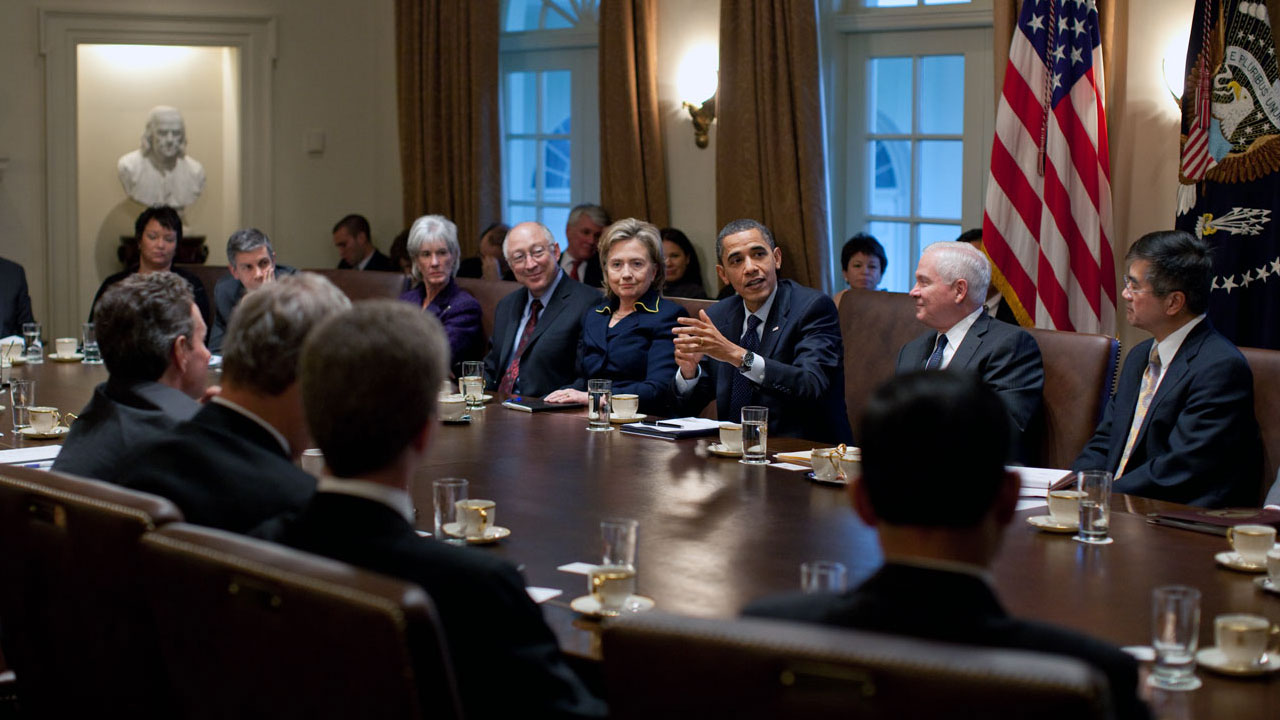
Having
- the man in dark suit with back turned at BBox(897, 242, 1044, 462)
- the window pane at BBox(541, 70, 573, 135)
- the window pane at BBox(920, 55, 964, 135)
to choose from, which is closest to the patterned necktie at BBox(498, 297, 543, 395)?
the man in dark suit with back turned at BBox(897, 242, 1044, 462)

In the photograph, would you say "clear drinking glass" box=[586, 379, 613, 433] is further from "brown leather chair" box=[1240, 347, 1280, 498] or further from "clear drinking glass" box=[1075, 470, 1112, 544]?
"brown leather chair" box=[1240, 347, 1280, 498]

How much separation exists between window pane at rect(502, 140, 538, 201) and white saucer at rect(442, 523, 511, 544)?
651 centimetres

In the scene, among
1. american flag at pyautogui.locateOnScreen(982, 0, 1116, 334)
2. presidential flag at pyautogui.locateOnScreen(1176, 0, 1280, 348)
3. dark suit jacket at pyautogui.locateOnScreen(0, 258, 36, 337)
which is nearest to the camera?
presidential flag at pyautogui.locateOnScreen(1176, 0, 1280, 348)

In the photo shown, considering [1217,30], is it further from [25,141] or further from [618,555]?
[25,141]

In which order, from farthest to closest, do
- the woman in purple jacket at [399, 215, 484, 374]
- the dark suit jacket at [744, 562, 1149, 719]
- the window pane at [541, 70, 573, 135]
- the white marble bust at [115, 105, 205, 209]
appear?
the white marble bust at [115, 105, 205, 209] → the window pane at [541, 70, 573, 135] → the woman in purple jacket at [399, 215, 484, 374] → the dark suit jacket at [744, 562, 1149, 719]

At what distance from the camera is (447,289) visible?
6191mm

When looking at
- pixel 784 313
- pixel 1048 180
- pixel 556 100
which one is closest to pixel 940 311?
pixel 784 313

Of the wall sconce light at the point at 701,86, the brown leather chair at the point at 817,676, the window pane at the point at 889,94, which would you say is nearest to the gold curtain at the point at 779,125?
the wall sconce light at the point at 701,86

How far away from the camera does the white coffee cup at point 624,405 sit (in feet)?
13.7

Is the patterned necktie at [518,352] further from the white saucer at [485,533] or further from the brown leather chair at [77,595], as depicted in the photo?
the brown leather chair at [77,595]

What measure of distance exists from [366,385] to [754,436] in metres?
1.83

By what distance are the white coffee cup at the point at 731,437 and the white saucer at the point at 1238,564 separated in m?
1.33

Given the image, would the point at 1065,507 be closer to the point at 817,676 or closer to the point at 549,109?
the point at 817,676

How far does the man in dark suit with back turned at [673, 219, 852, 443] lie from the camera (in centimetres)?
437
